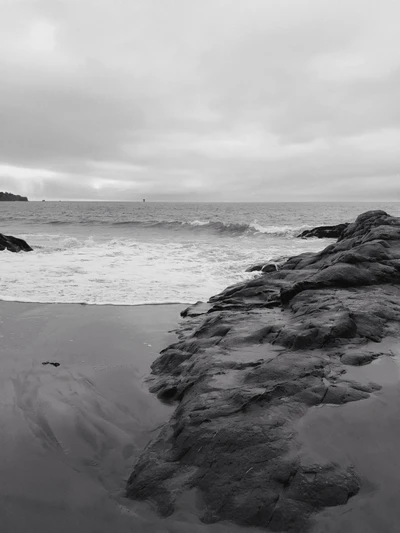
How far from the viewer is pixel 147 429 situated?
428 centimetres

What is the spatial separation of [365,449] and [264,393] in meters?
1.04

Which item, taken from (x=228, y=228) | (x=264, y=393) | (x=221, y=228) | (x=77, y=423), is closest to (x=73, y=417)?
(x=77, y=423)

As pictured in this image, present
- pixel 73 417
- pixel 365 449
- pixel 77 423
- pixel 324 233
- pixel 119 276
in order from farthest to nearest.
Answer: pixel 324 233 < pixel 119 276 < pixel 73 417 < pixel 77 423 < pixel 365 449

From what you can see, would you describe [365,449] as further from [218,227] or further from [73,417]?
[218,227]

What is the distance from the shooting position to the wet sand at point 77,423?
3031 mm

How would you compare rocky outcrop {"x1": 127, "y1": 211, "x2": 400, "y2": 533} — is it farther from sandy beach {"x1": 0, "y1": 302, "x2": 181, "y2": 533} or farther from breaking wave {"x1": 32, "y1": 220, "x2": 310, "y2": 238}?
breaking wave {"x1": 32, "y1": 220, "x2": 310, "y2": 238}

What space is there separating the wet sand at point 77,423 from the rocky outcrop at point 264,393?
22 centimetres

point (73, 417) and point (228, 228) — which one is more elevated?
point (228, 228)

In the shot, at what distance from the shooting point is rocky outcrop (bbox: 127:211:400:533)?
9.41 feet

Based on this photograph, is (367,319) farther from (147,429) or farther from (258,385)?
(147,429)

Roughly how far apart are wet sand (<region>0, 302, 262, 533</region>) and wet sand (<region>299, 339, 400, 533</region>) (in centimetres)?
83

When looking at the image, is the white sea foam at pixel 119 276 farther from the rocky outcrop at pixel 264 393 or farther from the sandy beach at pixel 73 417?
the rocky outcrop at pixel 264 393

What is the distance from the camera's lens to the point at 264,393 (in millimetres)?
3906

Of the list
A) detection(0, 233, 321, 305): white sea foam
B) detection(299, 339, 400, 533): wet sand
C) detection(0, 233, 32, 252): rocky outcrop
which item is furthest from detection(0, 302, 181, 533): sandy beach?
detection(0, 233, 32, 252): rocky outcrop
